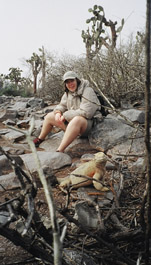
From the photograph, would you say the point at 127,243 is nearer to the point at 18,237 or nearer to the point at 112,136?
the point at 18,237

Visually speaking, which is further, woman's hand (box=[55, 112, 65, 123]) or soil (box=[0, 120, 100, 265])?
woman's hand (box=[55, 112, 65, 123])

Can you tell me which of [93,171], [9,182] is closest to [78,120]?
[93,171]

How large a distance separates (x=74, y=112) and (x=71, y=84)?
536 millimetres

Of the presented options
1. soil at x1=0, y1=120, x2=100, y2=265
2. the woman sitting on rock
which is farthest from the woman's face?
soil at x1=0, y1=120, x2=100, y2=265

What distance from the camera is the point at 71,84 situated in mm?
4148

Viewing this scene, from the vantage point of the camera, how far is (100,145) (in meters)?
4.26

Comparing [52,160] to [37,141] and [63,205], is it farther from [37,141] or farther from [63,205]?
[37,141]

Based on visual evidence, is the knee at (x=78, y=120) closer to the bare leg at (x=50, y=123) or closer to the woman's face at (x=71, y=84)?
the bare leg at (x=50, y=123)

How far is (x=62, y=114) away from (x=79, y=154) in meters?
1.04

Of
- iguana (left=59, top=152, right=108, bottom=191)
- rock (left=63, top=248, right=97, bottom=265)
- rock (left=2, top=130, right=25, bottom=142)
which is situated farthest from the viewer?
rock (left=2, top=130, right=25, bottom=142)

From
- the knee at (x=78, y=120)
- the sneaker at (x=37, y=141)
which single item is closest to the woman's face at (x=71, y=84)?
the knee at (x=78, y=120)

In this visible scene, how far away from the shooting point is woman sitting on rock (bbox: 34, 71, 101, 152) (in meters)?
3.82

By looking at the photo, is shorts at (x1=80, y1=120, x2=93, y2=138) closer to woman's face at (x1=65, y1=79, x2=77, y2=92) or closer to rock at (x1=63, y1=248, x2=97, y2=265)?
woman's face at (x1=65, y1=79, x2=77, y2=92)

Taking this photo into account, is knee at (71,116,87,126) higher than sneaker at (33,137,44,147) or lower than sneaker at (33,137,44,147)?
higher
